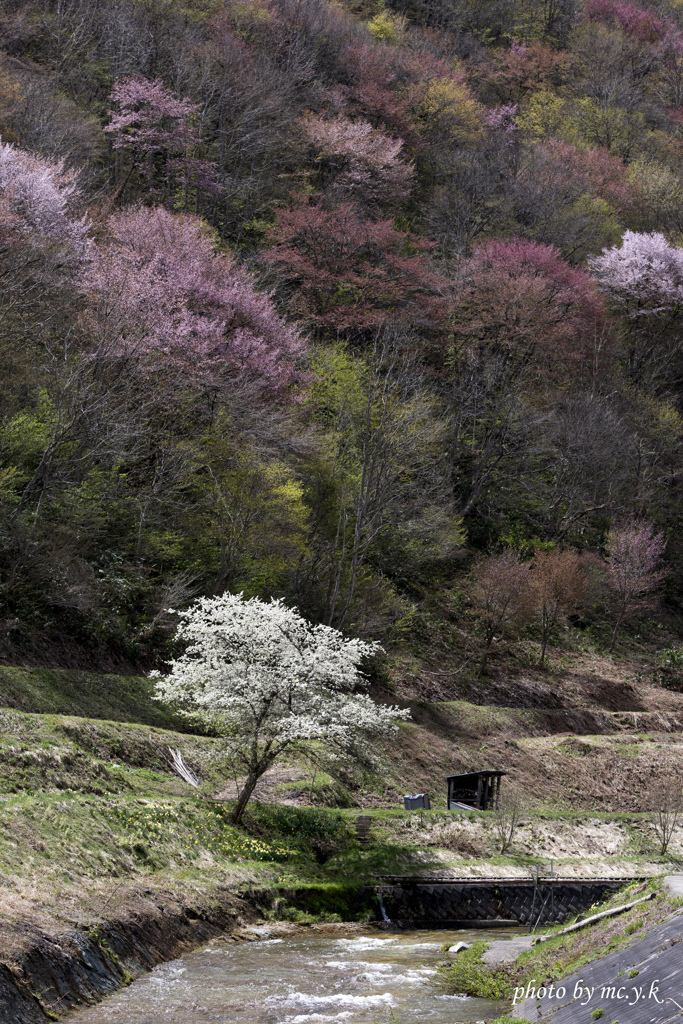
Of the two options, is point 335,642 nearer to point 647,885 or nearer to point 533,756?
point 647,885

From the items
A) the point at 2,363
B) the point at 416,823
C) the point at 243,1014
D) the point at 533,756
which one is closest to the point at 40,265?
the point at 2,363

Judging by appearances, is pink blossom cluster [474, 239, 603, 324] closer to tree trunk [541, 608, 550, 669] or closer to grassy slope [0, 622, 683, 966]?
tree trunk [541, 608, 550, 669]

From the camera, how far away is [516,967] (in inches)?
400

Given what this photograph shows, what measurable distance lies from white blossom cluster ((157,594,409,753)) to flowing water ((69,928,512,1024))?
3632mm

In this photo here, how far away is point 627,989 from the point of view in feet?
21.8

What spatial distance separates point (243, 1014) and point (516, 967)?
3445mm

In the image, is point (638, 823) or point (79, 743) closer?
point (79, 743)

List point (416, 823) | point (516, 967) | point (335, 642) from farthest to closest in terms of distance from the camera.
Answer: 1. point (416, 823)
2. point (335, 642)
3. point (516, 967)

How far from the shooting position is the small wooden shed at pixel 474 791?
19.8m

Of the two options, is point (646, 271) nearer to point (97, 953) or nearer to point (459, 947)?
point (459, 947)

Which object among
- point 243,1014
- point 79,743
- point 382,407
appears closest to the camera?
point 243,1014

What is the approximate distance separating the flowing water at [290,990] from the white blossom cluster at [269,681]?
363 cm

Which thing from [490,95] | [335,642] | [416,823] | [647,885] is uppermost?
[490,95]

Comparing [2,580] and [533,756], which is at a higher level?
[2,580]
